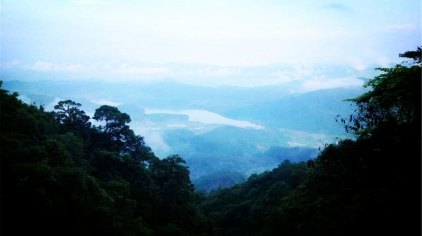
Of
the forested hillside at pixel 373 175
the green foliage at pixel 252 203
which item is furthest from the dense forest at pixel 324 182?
the green foliage at pixel 252 203

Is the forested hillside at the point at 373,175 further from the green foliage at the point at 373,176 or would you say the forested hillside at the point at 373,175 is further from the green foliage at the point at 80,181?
the green foliage at the point at 80,181

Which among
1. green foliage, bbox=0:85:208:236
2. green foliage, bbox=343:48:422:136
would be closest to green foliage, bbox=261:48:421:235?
green foliage, bbox=343:48:422:136

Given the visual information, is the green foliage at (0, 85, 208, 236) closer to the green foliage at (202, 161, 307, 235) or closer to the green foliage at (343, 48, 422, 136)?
the green foliage at (202, 161, 307, 235)

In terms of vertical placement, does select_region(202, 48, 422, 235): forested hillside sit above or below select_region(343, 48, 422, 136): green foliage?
below

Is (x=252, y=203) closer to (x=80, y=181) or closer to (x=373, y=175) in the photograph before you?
(x=80, y=181)

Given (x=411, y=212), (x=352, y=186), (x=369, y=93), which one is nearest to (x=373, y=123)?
(x=369, y=93)

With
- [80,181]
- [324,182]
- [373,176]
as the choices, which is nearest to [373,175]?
[373,176]

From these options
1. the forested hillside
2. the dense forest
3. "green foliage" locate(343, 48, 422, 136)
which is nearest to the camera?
the forested hillside

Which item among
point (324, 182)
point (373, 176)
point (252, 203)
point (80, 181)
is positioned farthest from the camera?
point (252, 203)

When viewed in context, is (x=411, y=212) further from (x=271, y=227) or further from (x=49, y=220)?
(x=49, y=220)

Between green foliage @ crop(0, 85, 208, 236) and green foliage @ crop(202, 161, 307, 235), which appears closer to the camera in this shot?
green foliage @ crop(0, 85, 208, 236)

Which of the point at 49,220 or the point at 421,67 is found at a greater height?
the point at 421,67
